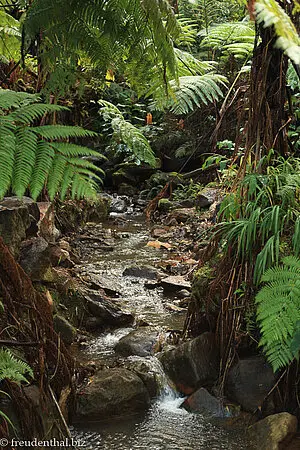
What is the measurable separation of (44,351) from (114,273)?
8.87 feet

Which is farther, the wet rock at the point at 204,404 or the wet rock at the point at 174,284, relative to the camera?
the wet rock at the point at 174,284

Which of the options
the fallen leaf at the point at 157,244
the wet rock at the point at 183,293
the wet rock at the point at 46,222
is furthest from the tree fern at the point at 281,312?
the fallen leaf at the point at 157,244

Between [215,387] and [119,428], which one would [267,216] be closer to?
[215,387]

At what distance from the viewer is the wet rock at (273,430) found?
7.91 feet

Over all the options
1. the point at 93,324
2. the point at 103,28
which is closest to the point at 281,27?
the point at 103,28

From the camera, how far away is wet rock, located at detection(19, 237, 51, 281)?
3.52 metres

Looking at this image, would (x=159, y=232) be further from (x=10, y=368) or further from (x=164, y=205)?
(x=10, y=368)

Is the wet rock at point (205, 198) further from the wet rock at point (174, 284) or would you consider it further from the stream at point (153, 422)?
the stream at point (153, 422)

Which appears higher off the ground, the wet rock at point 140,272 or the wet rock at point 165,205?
the wet rock at point 165,205

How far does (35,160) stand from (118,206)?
279 inches

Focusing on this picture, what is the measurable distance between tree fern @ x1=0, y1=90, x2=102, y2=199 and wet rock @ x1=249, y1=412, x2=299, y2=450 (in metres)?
1.66

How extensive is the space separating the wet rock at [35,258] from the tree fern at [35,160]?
82.1 inches

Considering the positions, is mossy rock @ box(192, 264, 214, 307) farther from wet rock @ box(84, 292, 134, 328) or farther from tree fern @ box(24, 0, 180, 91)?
tree fern @ box(24, 0, 180, 91)

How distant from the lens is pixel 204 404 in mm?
2889
